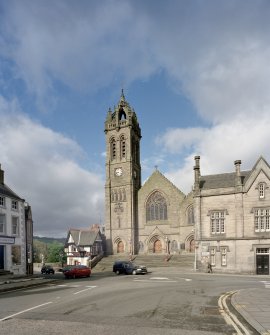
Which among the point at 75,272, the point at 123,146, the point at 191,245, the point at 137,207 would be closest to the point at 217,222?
the point at 75,272

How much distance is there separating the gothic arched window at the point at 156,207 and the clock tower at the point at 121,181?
2.31 metres

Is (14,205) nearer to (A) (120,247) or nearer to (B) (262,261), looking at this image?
(B) (262,261)

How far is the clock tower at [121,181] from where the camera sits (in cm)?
6444

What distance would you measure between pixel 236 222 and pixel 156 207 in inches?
937

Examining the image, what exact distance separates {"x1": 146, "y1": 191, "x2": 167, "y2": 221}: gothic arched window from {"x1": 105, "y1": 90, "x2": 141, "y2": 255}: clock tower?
2308 millimetres

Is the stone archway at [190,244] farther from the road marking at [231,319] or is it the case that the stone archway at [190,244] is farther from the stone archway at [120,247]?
the road marking at [231,319]

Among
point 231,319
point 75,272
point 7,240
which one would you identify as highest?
point 231,319

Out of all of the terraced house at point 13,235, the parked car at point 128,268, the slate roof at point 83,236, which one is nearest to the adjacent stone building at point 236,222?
the parked car at point 128,268

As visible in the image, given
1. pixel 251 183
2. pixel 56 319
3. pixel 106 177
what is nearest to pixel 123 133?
pixel 106 177

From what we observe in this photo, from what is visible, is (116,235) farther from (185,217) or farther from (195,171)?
(195,171)

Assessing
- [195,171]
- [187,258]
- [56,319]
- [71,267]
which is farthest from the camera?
[187,258]

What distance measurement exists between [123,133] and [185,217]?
60.9ft

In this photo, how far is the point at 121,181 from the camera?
66.4 meters

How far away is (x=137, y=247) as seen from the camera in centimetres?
6444
